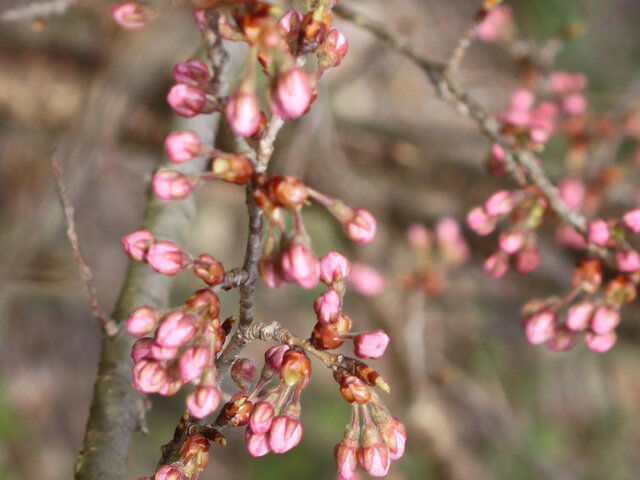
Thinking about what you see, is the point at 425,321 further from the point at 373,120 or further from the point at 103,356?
the point at 103,356

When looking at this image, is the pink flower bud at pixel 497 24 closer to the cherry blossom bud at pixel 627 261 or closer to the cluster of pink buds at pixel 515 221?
the cluster of pink buds at pixel 515 221

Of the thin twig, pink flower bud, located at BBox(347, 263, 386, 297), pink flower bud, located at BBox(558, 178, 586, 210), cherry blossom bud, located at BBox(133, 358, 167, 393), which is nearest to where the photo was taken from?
cherry blossom bud, located at BBox(133, 358, 167, 393)

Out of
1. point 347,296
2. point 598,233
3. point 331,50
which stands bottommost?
point 347,296

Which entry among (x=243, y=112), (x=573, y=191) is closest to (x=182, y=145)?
(x=243, y=112)

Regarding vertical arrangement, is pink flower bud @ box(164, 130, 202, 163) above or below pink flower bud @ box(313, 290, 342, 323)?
above

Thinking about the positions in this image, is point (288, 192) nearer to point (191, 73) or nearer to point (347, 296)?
point (191, 73)

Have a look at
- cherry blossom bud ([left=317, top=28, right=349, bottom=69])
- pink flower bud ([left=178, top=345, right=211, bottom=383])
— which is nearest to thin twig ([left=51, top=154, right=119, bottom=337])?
Answer: pink flower bud ([left=178, top=345, right=211, bottom=383])

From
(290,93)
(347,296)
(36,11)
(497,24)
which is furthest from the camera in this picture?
(347,296)

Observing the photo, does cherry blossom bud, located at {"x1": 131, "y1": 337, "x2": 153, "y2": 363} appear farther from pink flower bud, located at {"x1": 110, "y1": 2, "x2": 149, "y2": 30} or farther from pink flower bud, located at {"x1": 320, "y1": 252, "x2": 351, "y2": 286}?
pink flower bud, located at {"x1": 110, "y1": 2, "x2": 149, "y2": 30}
